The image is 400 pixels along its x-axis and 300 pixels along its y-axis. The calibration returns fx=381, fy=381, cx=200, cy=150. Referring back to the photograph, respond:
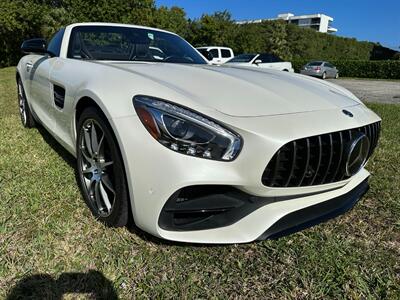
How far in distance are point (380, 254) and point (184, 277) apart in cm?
111

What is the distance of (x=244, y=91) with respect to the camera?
85.2 inches

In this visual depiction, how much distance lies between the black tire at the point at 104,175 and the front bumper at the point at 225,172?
0.34 ft

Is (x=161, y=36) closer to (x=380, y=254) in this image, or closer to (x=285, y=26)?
(x=380, y=254)

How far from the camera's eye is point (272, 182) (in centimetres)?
185

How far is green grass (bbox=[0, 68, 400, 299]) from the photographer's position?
1811 mm

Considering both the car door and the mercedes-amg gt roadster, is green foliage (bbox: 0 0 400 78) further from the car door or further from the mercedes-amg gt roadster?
the mercedes-amg gt roadster

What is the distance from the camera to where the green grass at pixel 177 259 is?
181cm

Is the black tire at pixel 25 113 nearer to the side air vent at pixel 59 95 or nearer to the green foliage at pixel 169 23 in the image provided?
the side air vent at pixel 59 95

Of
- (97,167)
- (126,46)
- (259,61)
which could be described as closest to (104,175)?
(97,167)

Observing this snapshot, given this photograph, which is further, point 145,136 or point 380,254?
point 380,254

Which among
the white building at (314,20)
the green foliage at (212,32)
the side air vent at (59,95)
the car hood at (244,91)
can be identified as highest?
the white building at (314,20)

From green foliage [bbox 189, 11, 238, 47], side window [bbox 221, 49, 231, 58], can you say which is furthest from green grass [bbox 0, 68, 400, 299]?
green foliage [bbox 189, 11, 238, 47]

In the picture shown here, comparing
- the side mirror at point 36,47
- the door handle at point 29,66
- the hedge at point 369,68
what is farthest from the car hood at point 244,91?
the hedge at point 369,68

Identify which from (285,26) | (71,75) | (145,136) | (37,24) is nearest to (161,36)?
(71,75)
